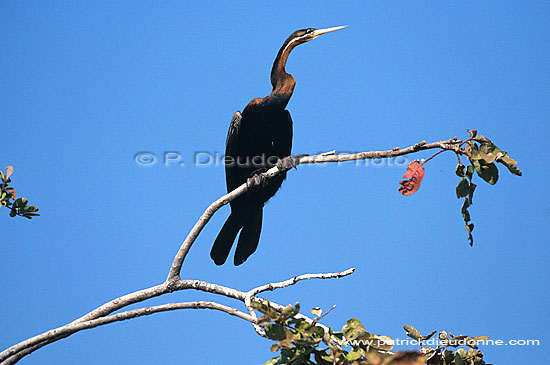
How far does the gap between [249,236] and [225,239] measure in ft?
0.70

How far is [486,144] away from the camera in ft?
7.48

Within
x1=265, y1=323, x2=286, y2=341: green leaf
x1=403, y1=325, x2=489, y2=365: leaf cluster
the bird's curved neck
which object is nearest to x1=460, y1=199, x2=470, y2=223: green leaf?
x1=403, y1=325, x2=489, y2=365: leaf cluster

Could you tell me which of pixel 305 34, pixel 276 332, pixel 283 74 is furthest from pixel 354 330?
pixel 305 34

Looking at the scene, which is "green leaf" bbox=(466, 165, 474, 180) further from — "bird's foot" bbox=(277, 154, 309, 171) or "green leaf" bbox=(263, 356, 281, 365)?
"bird's foot" bbox=(277, 154, 309, 171)

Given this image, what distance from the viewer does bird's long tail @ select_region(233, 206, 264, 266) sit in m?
4.52

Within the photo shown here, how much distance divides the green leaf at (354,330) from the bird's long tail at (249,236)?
247 centimetres

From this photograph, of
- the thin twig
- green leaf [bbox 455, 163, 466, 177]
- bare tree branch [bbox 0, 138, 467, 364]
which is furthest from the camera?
the thin twig

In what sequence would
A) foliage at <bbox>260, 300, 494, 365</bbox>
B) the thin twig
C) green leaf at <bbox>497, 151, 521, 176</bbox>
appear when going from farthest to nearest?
the thin twig < green leaf at <bbox>497, 151, 521, 176</bbox> < foliage at <bbox>260, 300, 494, 365</bbox>

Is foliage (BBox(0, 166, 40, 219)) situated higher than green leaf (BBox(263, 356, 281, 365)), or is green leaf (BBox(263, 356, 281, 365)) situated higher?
foliage (BBox(0, 166, 40, 219))

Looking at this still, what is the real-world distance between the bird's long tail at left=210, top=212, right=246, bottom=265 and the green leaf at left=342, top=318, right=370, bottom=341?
2435mm

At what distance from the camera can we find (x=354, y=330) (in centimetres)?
209

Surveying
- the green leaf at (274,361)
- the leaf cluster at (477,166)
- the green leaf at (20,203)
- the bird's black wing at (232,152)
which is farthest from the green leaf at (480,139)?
the bird's black wing at (232,152)

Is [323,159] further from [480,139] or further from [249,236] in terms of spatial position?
[249,236]

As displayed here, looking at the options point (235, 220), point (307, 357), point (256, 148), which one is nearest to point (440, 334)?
point (307, 357)
